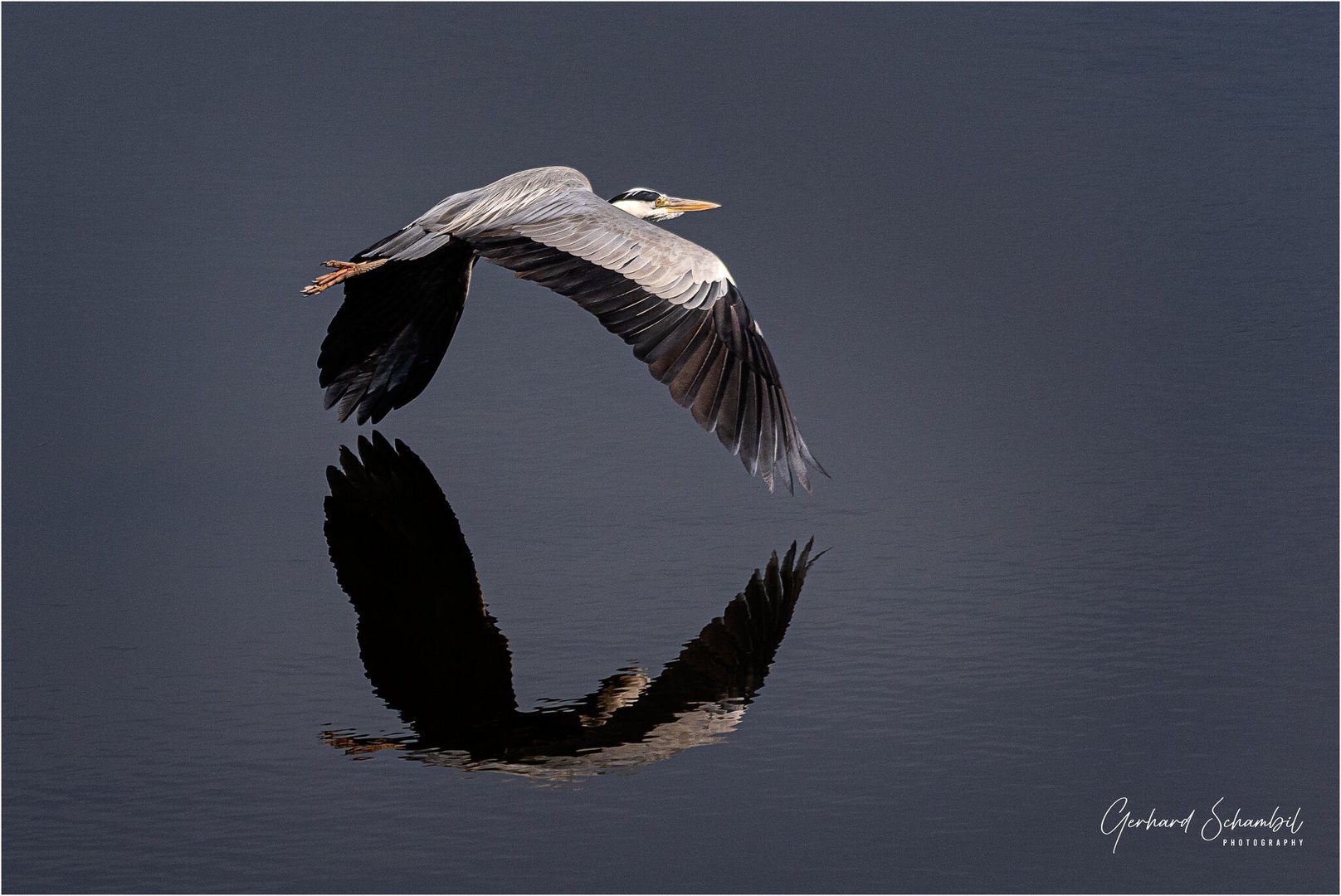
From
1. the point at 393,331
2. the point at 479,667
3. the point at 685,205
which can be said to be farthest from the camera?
the point at 685,205

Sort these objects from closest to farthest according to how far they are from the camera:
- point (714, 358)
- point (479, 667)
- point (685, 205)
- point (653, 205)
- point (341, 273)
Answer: point (479, 667)
point (714, 358)
point (341, 273)
point (653, 205)
point (685, 205)

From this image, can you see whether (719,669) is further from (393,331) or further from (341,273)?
(393,331)

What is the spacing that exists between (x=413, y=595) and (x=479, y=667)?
574 millimetres

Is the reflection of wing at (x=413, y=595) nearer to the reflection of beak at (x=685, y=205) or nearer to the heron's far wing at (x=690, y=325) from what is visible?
the heron's far wing at (x=690, y=325)

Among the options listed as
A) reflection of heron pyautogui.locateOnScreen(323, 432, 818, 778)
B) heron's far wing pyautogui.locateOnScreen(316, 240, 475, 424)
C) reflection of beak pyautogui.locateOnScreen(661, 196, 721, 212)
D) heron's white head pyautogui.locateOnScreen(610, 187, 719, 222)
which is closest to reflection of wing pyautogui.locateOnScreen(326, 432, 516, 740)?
reflection of heron pyautogui.locateOnScreen(323, 432, 818, 778)

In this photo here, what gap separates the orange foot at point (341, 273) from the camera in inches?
266

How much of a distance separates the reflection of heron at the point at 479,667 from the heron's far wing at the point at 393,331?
0.90 metres

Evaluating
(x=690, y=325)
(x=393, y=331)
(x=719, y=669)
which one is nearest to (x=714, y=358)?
(x=690, y=325)

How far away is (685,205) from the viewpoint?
8.22 meters

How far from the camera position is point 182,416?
7.03 m

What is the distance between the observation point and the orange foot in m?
6.77

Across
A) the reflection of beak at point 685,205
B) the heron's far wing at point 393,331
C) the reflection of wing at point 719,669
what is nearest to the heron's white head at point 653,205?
the reflection of beak at point 685,205

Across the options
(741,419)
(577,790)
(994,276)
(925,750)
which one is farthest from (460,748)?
(994,276)

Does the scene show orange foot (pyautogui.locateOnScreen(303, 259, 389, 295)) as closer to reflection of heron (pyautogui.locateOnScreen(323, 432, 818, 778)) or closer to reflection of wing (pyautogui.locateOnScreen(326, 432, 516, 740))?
reflection of wing (pyautogui.locateOnScreen(326, 432, 516, 740))
